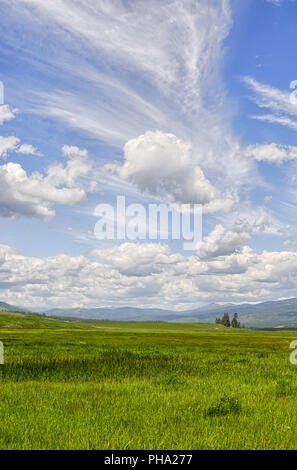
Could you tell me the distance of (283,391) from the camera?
14.9 meters

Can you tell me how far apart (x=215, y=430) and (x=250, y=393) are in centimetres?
592

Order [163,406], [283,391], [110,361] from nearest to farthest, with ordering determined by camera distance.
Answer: [163,406] → [283,391] → [110,361]

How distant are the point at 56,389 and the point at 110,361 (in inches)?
407

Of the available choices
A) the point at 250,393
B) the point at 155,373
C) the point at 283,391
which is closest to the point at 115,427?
the point at 250,393

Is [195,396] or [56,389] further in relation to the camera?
[56,389]

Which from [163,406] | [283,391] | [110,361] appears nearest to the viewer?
[163,406]

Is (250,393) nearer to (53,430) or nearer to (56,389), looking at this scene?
(56,389)

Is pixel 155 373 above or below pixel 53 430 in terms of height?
below

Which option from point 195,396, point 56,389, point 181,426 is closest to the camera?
point 181,426

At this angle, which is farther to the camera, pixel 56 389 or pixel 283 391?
pixel 283 391
